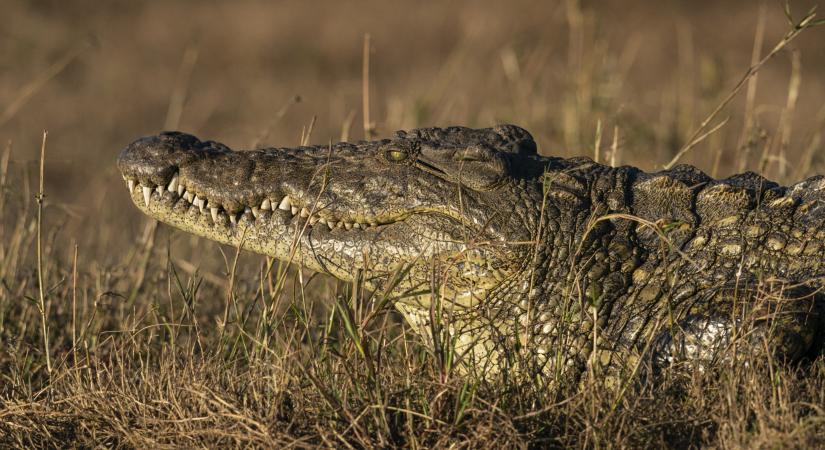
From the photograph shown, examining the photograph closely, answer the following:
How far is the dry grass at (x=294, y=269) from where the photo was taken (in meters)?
2.76

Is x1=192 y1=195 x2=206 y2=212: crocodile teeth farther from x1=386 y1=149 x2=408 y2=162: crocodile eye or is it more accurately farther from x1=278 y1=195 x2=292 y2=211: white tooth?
x1=386 y1=149 x2=408 y2=162: crocodile eye

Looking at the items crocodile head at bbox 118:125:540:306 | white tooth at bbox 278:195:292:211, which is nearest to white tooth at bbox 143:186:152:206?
crocodile head at bbox 118:125:540:306

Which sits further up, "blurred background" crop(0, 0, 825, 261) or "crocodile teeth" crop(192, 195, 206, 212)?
"blurred background" crop(0, 0, 825, 261)

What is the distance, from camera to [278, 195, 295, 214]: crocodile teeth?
359 centimetres

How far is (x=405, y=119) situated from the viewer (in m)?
6.46

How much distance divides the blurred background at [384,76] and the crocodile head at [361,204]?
3.54ft

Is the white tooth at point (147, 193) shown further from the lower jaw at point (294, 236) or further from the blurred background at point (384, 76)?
the blurred background at point (384, 76)

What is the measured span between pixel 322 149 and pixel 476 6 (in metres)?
12.1

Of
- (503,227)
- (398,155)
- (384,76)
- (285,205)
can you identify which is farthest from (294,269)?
(384,76)

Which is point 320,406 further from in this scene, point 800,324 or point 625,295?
point 800,324

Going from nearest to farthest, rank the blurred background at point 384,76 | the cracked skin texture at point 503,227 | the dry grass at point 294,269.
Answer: the dry grass at point 294,269 < the cracked skin texture at point 503,227 < the blurred background at point 384,76

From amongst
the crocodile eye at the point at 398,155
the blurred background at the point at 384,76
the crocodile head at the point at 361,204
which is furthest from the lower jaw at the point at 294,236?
the blurred background at the point at 384,76

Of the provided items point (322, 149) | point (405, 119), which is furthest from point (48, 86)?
point (322, 149)

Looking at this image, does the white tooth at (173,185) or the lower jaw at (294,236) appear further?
the white tooth at (173,185)
